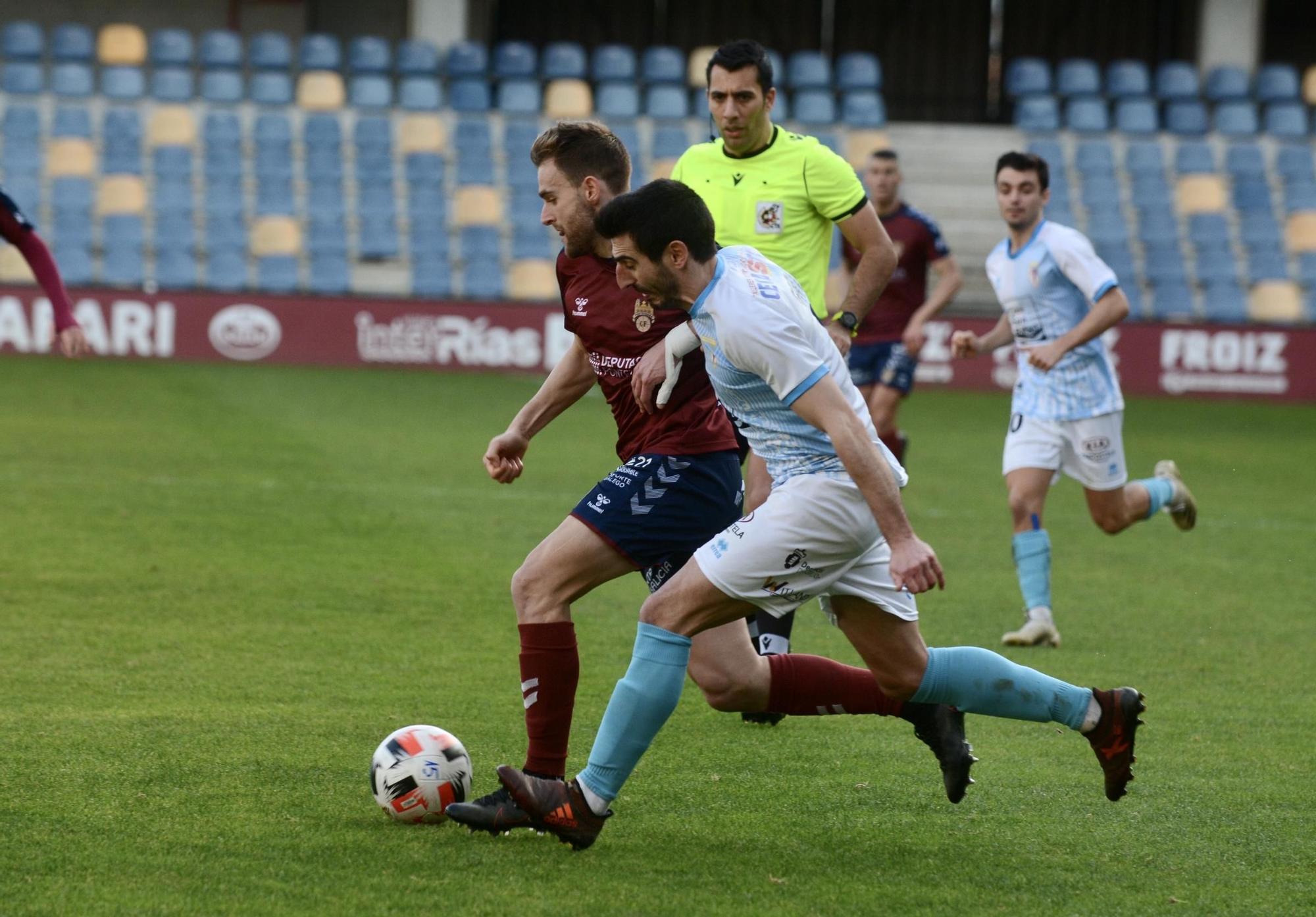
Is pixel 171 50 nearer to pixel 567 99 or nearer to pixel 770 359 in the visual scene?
pixel 567 99

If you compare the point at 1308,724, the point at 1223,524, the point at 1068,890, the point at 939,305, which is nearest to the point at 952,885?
the point at 1068,890

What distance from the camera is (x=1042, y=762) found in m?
5.29

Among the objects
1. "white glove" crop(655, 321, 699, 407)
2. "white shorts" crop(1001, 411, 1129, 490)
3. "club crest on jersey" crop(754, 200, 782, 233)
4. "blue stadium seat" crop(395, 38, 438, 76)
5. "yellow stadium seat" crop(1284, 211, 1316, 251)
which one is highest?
"blue stadium seat" crop(395, 38, 438, 76)

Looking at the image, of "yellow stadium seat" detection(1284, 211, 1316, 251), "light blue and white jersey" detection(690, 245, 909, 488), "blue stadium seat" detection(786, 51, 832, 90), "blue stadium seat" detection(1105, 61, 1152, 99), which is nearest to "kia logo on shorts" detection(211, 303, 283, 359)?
"blue stadium seat" detection(786, 51, 832, 90)

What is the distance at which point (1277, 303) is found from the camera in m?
22.8

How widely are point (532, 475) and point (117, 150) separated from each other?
1332cm

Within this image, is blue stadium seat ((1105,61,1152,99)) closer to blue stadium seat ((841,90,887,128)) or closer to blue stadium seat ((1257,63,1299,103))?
blue stadium seat ((1257,63,1299,103))

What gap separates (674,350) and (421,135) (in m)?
20.3

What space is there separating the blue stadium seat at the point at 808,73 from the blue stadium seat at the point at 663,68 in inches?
66.3

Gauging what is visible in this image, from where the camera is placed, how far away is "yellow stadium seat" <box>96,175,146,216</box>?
22609 mm

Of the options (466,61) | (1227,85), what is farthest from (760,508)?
(1227,85)

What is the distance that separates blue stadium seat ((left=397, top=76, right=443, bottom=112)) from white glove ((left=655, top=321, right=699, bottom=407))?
20.5m

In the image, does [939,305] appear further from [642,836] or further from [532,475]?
[642,836]

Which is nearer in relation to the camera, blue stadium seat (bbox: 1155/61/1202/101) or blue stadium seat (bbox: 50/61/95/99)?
blue stadium seat (bbox: 50/61/95/99)
